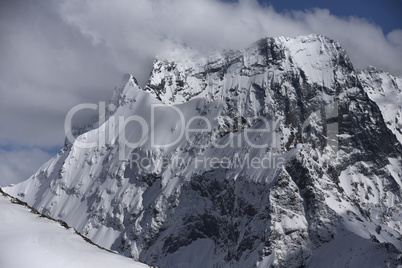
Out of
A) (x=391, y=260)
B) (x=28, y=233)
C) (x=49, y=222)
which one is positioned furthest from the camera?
(x=391, y=260)

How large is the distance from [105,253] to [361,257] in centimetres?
18119

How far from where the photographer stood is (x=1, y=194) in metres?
35.0

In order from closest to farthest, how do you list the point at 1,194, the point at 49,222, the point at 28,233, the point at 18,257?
the point at 18,257 < the point at 28,233 < the point at 49,222 < the point at 1,194

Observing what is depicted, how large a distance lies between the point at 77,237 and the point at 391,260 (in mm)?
173177

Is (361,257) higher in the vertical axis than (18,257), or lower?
higher

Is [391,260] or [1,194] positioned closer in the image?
[1,194]

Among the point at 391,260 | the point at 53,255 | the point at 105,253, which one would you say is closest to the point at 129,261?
the point at 105,253

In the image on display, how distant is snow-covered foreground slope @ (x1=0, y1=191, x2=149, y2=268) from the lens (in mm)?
27031

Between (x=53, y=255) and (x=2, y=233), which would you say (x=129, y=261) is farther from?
(x=2, y=233)

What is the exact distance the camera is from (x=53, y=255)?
27.5 m

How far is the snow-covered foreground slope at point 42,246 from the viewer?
27031 millimetres

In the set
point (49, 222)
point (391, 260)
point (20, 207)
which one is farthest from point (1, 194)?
point (391, 260)

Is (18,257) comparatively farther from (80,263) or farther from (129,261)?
(129,261)

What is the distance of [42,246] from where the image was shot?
28.2 metres
